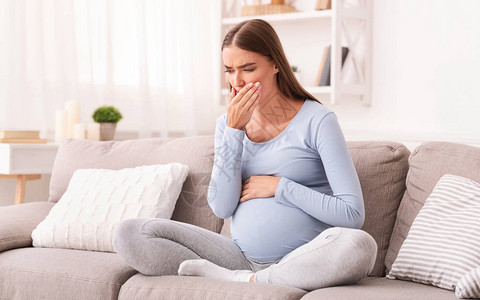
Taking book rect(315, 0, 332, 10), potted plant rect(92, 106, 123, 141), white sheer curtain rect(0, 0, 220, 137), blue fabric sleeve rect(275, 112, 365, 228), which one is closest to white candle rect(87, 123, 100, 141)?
potted plant rect(92, 106, 123, 141)

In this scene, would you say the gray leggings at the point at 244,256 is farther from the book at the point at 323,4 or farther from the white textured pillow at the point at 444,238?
the book at the point at 323,4

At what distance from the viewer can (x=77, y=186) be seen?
2.57 m

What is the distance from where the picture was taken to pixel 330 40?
411 centimetres

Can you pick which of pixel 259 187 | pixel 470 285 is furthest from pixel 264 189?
pixel 470 285

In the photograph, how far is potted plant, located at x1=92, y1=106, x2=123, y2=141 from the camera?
3.56 m

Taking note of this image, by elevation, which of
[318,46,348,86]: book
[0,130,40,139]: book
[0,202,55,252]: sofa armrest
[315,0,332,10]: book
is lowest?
[0,202,55,252]: sofa armrest

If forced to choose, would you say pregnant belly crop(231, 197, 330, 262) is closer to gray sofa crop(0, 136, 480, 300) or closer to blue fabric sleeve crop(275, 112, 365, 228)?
blue fabric sleeve crop(275, 112, 365, 228)

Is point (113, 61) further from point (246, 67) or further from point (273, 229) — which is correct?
point (273, 229)

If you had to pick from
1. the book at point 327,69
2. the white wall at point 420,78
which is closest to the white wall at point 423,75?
the white wall at point 420,78

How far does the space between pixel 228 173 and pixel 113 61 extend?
6.88ft

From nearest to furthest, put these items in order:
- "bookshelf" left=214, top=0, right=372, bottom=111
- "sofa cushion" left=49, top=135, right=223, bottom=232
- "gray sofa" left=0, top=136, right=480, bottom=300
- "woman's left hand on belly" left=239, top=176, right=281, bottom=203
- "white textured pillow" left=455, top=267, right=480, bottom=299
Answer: "white textured pillow" left=455, top=267, right=480, bottom=299 < "gray sofa" left=0, top=136, right=480, bottom=300 < "woman's left hand on belly" left=239, top=176, right=281, bottom=203 < "sofa cushion" left=49, top=135, right=223, bottom=232 < "bookshelf" left=214, top=0, right=372, bottom=111

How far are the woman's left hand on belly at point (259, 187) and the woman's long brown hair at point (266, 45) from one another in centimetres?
29

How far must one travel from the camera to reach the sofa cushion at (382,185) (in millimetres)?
2172

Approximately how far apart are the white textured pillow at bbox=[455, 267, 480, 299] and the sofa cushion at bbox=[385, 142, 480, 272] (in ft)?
1.42
